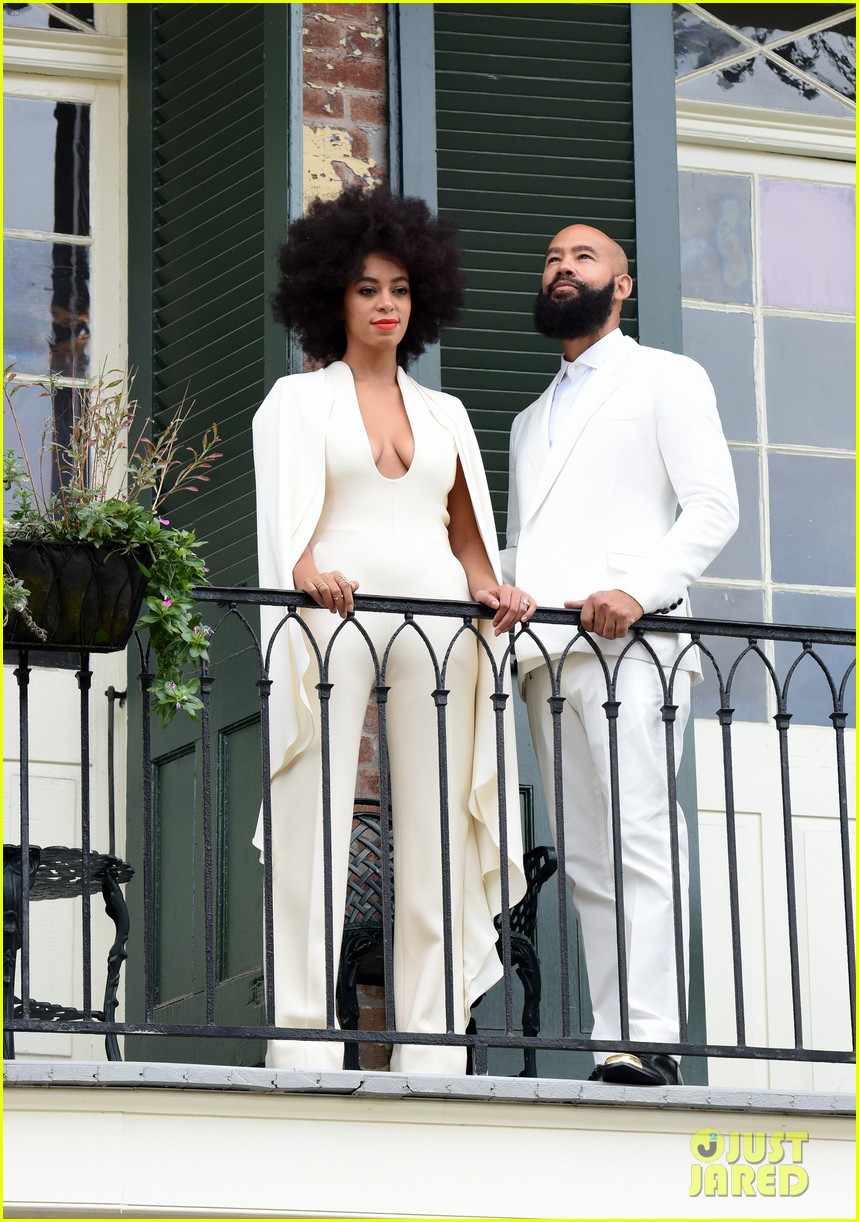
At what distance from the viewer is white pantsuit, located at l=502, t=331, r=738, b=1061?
582 centimetres

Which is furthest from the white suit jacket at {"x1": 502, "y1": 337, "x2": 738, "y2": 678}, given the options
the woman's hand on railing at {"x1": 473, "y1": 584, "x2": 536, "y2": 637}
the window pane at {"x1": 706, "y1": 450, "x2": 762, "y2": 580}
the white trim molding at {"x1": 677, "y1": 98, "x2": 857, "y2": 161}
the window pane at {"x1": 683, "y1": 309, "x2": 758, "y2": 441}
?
the white trim molding at {"x1": 677, "y1": 98, "x2": 857, "y2": 161}

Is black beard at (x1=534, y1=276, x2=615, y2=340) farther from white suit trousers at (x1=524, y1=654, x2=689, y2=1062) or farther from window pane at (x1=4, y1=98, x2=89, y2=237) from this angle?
window pane at (x1=4, y1=98, x2=89, y2=237)

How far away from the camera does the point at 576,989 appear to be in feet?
21.5

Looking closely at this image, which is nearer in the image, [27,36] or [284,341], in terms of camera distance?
[284,341]

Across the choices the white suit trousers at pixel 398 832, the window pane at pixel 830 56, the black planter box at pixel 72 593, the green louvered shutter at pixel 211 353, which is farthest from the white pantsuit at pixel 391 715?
the window pane at pixel 830 56

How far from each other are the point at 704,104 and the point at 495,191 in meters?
1.53

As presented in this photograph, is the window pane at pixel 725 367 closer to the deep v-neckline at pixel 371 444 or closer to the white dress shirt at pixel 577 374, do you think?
the white dress shirt at pixel 577 374

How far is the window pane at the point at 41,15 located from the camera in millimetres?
7809

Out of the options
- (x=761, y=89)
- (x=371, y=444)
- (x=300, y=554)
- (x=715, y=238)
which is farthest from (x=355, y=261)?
(x=761, y=89)

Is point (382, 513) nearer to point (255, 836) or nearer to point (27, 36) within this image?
point (255, 836)

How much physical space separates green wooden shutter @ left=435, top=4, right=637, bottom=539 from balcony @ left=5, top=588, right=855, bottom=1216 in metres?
0.93

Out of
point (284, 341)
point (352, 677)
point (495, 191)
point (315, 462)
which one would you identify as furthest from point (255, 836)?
point (495, 191)

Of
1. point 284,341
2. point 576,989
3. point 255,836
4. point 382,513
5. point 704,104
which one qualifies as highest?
point 704,104

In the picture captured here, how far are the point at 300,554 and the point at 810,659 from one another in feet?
8.95
